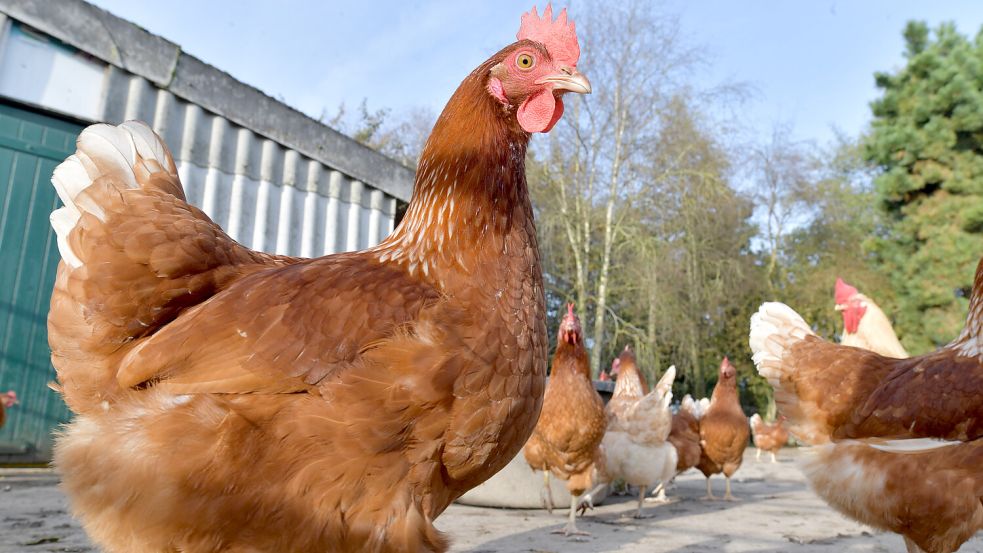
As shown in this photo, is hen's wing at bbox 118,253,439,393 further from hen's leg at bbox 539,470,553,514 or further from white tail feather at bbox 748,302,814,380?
hen's leg at bbox 539,470,553,514

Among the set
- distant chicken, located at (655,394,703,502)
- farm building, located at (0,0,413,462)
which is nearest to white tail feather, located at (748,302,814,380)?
distant chicken, located at (655,394,703,502)

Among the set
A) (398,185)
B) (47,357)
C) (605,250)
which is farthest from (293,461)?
(605,250)

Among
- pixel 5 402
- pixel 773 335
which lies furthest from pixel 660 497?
pixel 5 402

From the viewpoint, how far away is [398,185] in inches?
274

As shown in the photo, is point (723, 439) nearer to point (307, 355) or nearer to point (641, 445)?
point (641, 445)

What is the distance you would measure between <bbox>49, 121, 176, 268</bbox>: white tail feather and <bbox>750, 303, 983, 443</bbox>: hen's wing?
12.3 feet

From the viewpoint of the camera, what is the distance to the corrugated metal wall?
212 inches

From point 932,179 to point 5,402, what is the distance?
65.2 feet

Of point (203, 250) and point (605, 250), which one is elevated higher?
point (605, 250)

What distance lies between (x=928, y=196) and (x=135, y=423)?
65.4 feet

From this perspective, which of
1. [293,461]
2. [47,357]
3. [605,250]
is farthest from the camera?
[605,250]

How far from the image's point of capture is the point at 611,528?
5.02 m

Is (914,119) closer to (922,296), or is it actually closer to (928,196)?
(928,196)

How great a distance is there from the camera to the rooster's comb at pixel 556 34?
2.20m
